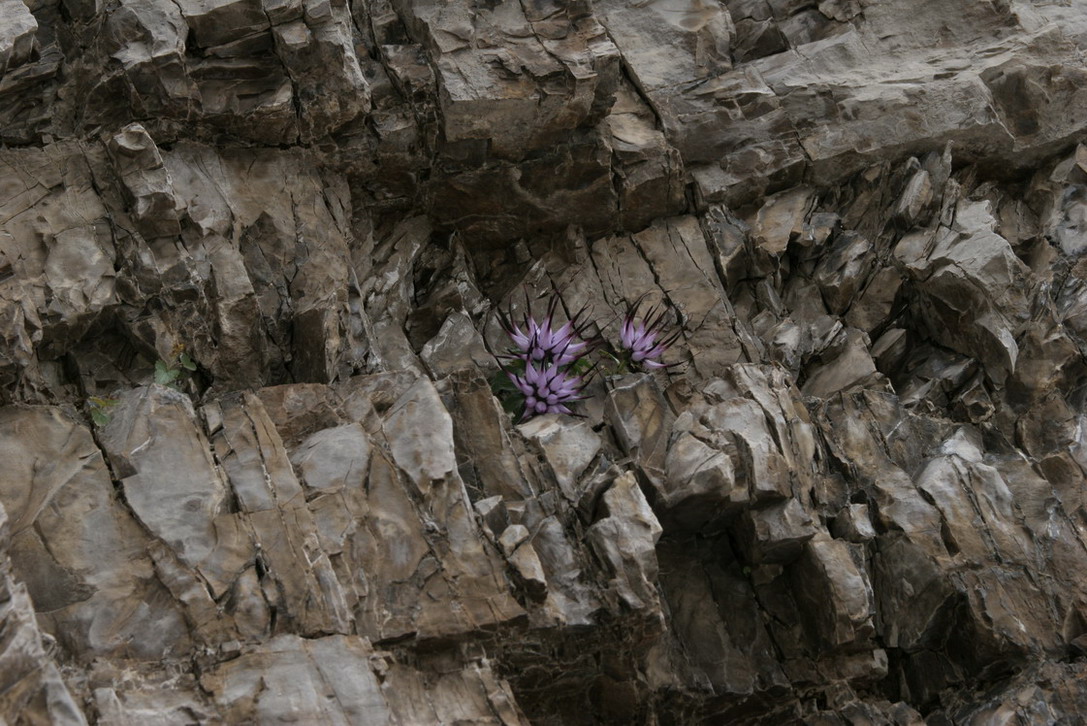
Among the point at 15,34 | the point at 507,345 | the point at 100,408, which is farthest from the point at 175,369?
the point at 507,345

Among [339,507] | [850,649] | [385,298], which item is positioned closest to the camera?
[339,507]

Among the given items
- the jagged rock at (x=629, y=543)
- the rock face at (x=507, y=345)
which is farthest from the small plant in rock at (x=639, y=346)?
the jagged rock at (x=629, y=543)

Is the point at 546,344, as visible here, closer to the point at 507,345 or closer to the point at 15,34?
the point at 507,345

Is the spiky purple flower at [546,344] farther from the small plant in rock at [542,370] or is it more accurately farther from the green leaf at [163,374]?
the green leaf at [163,374]

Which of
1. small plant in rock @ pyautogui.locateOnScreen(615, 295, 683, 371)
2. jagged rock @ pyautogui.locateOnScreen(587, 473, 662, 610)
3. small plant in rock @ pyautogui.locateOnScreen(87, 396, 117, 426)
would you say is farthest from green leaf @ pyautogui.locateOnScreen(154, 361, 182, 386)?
small plant in rock @ pyautogui.locateOnScreen(615, 295, 683, 371)

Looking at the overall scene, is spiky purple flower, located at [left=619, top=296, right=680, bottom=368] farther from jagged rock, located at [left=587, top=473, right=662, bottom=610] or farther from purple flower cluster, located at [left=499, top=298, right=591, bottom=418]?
jagged rock, located at [left=587, top=473, right=662, bottom=610]

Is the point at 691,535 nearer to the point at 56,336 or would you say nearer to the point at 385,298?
the point at 385,298

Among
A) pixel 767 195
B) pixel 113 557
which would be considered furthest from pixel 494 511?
pixel 767 195
